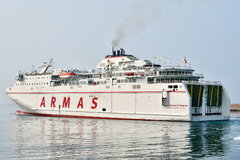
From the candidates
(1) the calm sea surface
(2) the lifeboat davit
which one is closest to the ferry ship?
(2) the lifeboat davit

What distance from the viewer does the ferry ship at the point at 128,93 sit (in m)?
40.8

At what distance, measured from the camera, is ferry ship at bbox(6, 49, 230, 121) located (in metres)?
40.8

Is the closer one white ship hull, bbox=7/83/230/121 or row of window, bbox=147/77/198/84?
white ship hull, bbox=7/83/230/121

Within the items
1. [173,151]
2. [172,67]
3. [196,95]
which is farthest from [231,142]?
[172,67]

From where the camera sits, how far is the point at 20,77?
194ft

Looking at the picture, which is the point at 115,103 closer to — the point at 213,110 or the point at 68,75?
the point at 68,75

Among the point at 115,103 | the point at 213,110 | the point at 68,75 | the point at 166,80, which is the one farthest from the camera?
the point at 68,75

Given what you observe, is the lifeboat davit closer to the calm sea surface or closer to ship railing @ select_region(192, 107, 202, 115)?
ship railing @ select_region(192, 107, 202, 115)

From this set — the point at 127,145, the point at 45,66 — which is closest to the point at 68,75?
the point at 45,66

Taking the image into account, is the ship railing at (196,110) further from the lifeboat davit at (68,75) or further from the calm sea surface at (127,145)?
the lifeboat davit at (68,75)

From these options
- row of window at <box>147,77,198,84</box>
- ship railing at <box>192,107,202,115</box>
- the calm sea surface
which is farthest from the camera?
row of window at <box>147,77,198,84</box>

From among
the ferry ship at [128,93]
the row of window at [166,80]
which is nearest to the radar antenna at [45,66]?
the ferry ship at [128,93]

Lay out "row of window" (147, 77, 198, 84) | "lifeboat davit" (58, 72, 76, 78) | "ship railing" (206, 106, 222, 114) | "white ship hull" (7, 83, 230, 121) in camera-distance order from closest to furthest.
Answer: "white ship hull" (7, 83, 230, 121) < "row of window" (147, 77, 198, 84) < "ship railing" (206, 106, 222, 114) < "lifeboat davit" (58, 72, 76, 78)

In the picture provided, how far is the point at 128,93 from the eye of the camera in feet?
144
